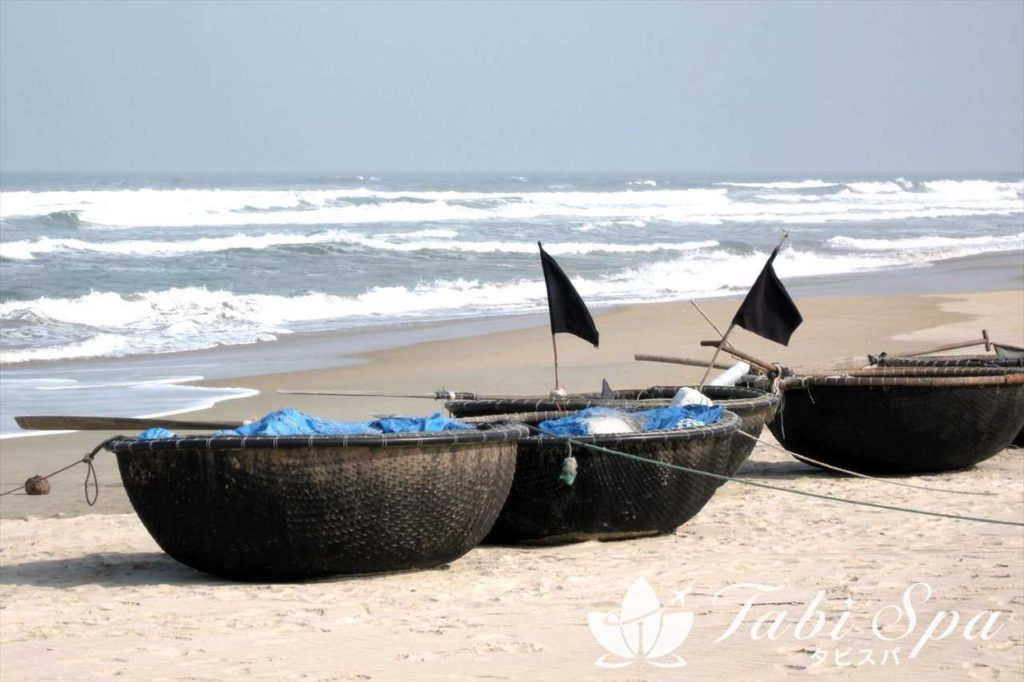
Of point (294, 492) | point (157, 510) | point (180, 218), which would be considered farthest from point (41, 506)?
point (180, 218)

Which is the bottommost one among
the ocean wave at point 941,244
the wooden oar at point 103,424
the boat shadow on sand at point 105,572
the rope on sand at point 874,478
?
the boat shadow on sand at point 105,572

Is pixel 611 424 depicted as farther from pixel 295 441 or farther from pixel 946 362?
Result: pixel 946 362

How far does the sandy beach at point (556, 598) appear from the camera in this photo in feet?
15.9

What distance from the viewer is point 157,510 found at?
631 cm

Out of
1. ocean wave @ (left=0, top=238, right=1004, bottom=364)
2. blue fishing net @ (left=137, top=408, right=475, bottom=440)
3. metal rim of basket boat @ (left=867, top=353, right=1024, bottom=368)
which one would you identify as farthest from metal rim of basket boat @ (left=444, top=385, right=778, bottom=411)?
ocean wave @ (left=0, top=238, right=1004, bottom=364)

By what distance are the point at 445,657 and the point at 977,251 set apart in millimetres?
32393

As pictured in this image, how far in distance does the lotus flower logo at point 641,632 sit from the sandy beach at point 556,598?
6 centimetres

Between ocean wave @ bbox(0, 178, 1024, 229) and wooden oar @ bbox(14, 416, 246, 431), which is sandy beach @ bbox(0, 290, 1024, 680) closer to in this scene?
wooden oar @ bbox(14, 416, 246, 431)

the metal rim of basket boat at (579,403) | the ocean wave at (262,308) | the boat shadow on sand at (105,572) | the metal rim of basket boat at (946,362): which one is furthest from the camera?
the ocean wave at (262,308)

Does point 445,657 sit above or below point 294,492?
below

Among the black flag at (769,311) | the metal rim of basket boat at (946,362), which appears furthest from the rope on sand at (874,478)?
the metal rim of basket boat at (946,362)

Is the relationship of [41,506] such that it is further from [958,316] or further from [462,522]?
[958,316]

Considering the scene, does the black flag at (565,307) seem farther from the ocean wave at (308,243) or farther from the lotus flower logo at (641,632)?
the ocean wave at (308,243)

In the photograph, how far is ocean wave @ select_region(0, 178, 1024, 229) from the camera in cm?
4519
